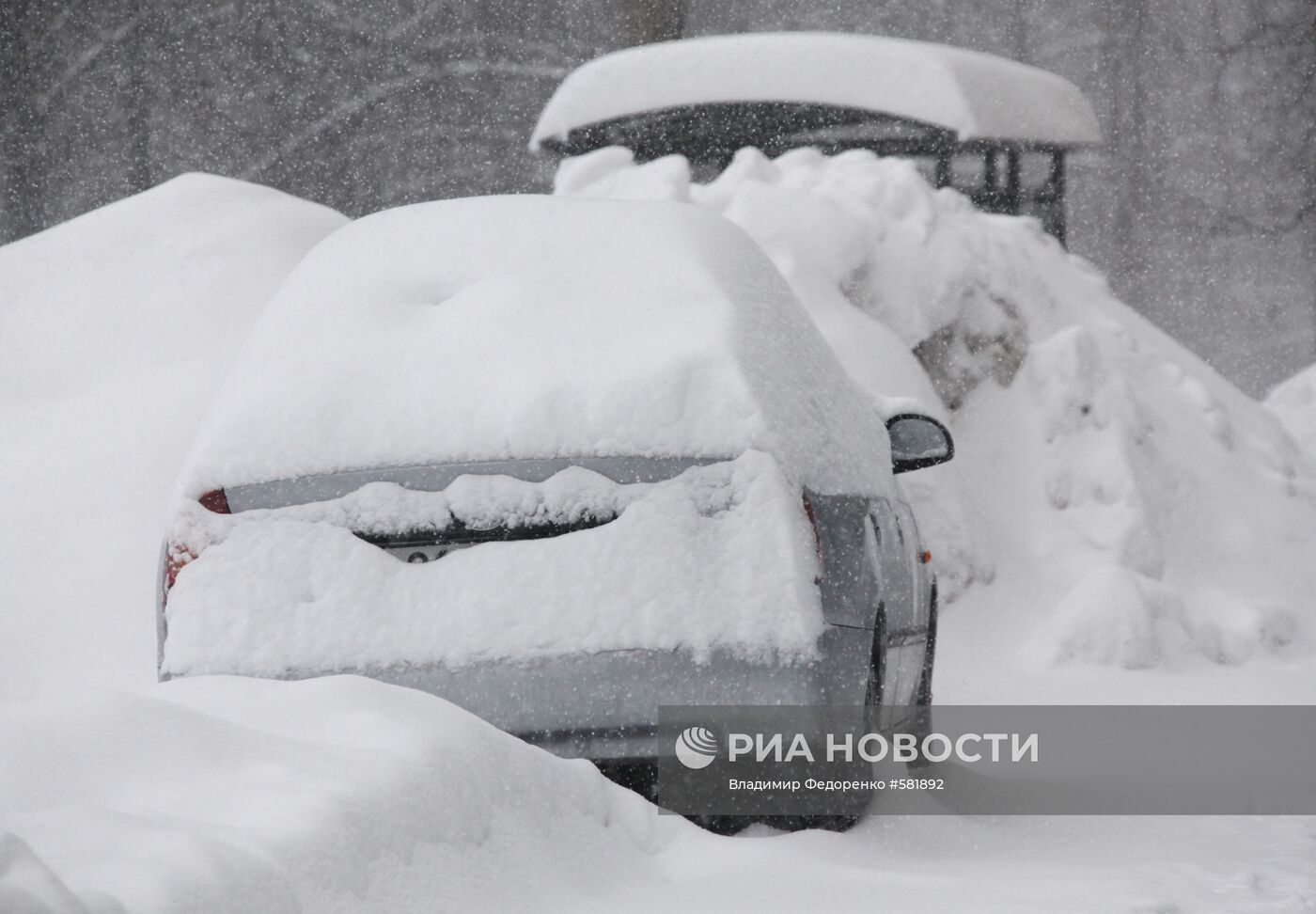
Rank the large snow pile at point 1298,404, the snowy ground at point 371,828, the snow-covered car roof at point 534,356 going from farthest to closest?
the large snow pile at point 1298,404 → the snow-covered car roof at point 534,356 → the snowy ground at point 371,828

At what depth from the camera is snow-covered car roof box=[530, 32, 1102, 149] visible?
1178 cm

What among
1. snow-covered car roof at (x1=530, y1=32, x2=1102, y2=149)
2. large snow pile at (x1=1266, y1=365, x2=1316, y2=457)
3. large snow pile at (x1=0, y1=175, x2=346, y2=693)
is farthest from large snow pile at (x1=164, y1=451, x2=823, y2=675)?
large snow pile at (x1=1266, y1=365, x2=1316, y2=457)

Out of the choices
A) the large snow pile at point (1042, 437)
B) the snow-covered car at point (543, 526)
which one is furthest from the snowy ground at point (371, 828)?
the large snow pile at point (1042, 437)

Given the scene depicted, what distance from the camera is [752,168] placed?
33.2 ft

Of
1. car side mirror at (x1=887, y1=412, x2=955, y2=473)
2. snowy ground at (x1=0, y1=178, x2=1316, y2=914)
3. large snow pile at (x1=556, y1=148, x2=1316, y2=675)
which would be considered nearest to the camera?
snowy ground at (x1=0, y1=178, x2=1316, y2=914)

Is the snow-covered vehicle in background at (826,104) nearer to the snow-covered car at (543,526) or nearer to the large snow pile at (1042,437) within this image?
the large snow pile at (1042,437)

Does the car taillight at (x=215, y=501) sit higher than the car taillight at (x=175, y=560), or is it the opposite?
the car taillight at (x=215, y=501)

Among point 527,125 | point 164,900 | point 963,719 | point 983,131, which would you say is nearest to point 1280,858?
point 963,719

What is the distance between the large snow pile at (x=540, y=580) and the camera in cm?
308

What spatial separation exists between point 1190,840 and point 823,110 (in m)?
9.31

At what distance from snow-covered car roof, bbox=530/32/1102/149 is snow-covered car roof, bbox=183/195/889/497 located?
7.93 m

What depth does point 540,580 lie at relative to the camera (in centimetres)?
310

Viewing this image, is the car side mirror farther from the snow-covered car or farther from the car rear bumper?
the car rear bumper

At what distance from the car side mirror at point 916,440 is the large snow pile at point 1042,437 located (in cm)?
313
